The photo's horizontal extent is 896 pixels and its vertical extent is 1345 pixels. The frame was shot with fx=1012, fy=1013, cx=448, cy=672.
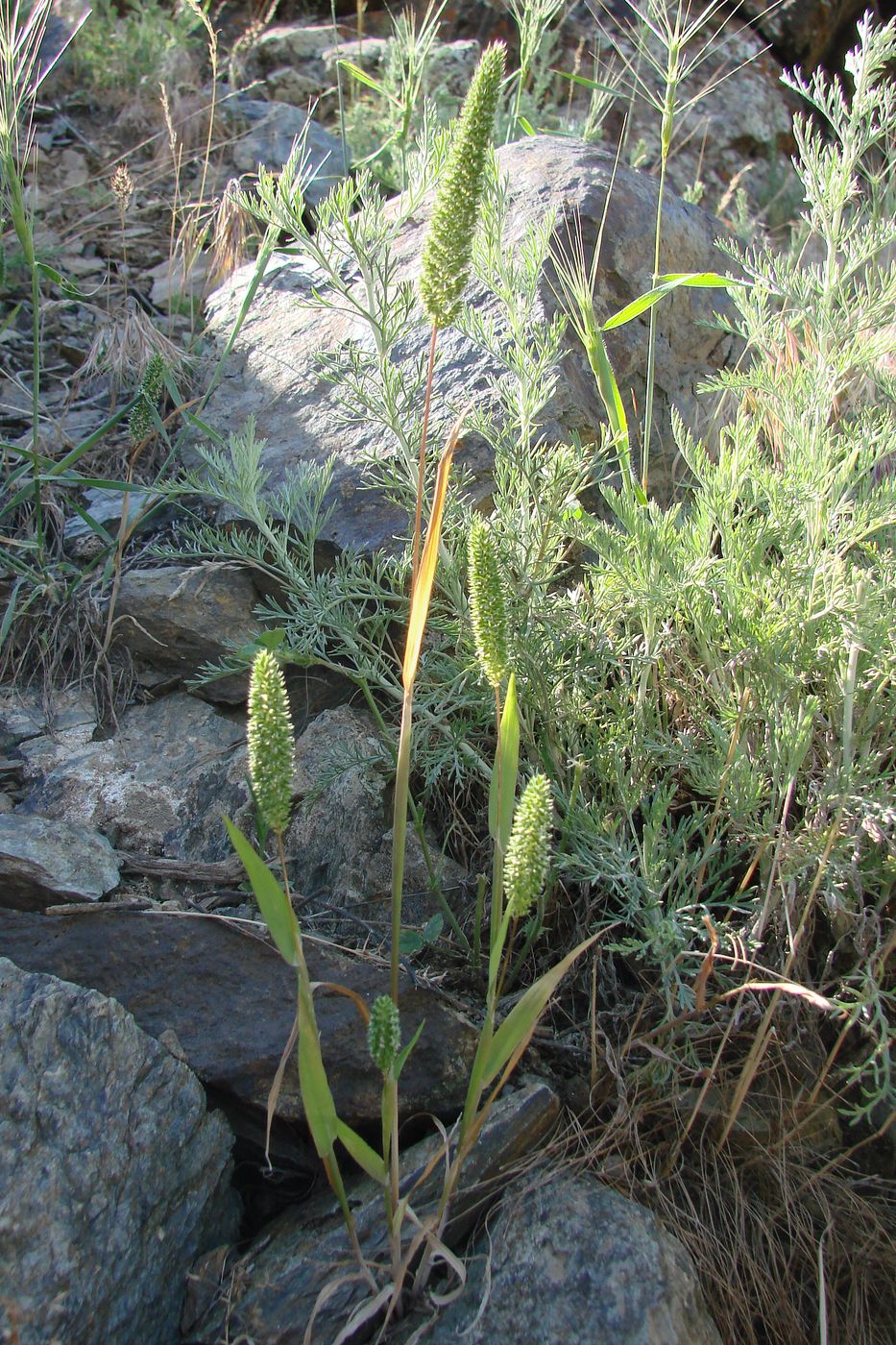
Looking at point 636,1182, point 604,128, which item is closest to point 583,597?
point 636,1182

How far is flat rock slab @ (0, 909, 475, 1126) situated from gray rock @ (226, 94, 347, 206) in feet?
12.6

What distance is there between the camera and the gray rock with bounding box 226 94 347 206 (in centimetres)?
485

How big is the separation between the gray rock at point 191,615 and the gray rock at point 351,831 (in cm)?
34

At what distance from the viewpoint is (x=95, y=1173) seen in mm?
1611

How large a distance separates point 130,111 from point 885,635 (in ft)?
16.1

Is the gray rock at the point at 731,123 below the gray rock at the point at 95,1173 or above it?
above

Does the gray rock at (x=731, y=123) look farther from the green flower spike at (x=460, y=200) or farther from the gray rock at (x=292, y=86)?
the green flower spike at (x=460, y=200)

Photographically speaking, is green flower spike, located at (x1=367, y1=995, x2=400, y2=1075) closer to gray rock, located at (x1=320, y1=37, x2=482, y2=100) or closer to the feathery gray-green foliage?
the feathery gray-green foliage

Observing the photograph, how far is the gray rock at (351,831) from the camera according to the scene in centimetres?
228

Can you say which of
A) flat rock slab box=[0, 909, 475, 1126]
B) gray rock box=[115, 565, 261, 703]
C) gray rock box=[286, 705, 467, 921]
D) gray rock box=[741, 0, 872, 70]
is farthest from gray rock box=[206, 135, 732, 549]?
gray rock box=[741, 0, 872, 70]

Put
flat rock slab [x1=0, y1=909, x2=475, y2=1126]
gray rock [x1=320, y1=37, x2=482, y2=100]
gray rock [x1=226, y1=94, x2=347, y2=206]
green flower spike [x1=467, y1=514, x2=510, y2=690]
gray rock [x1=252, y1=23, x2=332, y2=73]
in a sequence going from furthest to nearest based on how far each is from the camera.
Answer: gray rock [x1=252, y1=23, x2=332, y2=73]
gray rock [x1=320, y1=37, x2=482, y2=100]
gray rock [x1=226, y1=94, x2=347, y2=206]
flat rock slab [x1=0, y1=909, x2=475, y2=1126]
green flower spike [x1=467, y1=514, x2=510, y2=690]

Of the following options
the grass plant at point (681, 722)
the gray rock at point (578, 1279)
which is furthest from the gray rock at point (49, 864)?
the gray rock at point (578, 1279)

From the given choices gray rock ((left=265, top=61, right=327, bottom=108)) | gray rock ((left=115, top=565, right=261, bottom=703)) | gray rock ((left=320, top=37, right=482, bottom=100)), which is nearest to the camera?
gray rock ((left=115, top=565, right=261, bottom=703))

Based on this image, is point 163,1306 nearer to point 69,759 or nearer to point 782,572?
point 69,759
